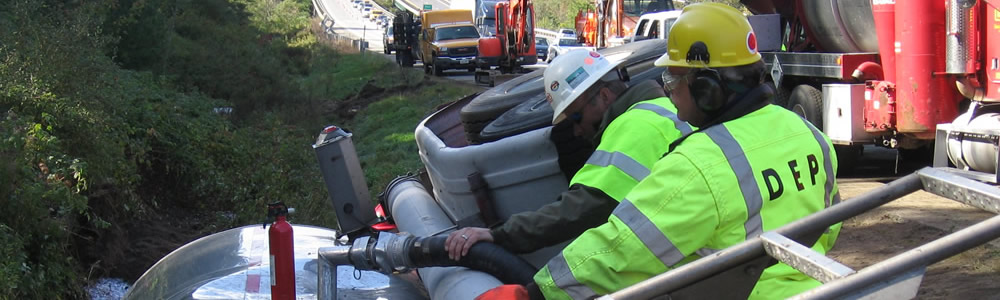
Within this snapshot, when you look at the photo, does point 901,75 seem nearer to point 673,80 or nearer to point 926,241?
point 926,241

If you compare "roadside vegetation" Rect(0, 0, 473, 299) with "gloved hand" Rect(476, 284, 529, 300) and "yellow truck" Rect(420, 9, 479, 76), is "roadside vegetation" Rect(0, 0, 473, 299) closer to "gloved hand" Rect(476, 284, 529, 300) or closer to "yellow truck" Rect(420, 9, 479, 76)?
"gloved hand" Rect(476, 284, 529, 300)

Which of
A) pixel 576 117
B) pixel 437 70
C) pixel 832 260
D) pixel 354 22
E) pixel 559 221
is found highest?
pixel 354 22

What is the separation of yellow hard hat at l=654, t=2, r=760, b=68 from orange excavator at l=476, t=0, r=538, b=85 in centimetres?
2816

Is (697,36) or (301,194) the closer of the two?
(697,36)

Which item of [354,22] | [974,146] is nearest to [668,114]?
[974,146]

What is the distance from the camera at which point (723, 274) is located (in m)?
2.14

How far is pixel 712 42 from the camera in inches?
98.1

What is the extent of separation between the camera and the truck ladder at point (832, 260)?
5.48 feet

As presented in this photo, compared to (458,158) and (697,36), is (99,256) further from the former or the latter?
(697,36)

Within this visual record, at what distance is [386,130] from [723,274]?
16.7 metres

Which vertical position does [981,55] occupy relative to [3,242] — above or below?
above

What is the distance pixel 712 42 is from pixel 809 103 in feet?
30.7

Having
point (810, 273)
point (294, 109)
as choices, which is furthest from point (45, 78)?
point (294, 109)

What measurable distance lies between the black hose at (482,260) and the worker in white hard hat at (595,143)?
31 mm
